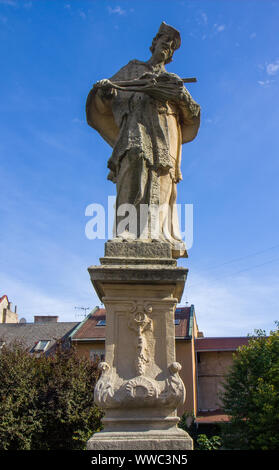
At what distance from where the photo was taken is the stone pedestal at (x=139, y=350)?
4.21 meters

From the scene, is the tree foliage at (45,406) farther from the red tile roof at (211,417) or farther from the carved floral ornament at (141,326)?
the carved floral ornament at (141,326)

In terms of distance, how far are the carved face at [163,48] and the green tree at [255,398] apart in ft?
54.7

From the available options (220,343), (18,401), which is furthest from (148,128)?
(220,343)

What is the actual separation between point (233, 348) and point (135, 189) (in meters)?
24.5

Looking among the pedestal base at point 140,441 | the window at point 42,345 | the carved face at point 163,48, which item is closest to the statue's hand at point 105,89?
the carved face at point 163,48

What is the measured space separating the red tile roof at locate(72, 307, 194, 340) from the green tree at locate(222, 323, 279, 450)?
15.9 feet

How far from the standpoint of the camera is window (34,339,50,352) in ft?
99.7

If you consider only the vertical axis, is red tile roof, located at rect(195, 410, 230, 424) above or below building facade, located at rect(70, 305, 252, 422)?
below

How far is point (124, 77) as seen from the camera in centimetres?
619

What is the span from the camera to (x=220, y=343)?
28.8 metres

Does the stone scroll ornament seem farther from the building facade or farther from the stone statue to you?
the building facade

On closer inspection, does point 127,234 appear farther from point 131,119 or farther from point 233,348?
point 233,348

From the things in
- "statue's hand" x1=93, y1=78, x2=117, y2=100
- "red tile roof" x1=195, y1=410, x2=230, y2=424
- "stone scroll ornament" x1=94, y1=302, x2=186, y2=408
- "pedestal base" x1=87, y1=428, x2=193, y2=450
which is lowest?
"red tile roof" x1=195, y1=410, x2=230, y2=424

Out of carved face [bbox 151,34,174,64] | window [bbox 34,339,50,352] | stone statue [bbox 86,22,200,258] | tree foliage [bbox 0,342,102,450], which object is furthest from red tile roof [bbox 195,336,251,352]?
carved face [bbox 151,34,174,64]
